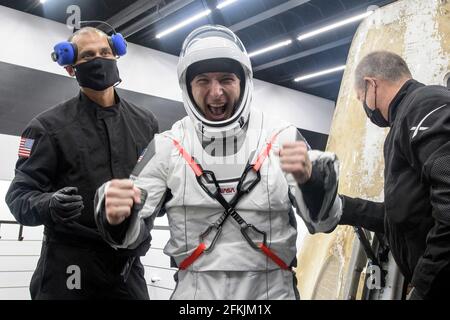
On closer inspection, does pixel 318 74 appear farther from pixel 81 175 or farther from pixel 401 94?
pixel 81 175

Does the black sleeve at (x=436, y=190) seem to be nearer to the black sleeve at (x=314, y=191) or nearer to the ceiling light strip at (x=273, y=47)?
the black sleeve at (x=314, y=191)

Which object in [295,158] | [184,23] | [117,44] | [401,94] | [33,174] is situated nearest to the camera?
[295,158]

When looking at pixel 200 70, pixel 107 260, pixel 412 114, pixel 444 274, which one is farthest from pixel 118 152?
pixel 444 274

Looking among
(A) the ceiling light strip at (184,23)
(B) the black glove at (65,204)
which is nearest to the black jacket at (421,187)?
(B) the black glove at (65,204)

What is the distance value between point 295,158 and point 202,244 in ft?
1.65

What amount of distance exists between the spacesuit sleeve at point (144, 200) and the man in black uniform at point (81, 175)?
1.77 ft

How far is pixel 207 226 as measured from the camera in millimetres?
1621

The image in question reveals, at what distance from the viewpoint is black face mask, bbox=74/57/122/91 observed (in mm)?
2389

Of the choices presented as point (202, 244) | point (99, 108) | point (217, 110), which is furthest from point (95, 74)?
point (202, 244)

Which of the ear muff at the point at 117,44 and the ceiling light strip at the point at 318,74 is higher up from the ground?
the ceiling light strip at the point at 318,74

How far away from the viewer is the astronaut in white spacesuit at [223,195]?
150cm

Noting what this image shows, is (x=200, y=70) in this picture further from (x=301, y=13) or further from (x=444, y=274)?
(x=301, y=13)

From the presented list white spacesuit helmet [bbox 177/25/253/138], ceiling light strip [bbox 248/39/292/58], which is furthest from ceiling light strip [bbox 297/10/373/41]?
white spacesuit helmet [bbox 177/25/253/138]

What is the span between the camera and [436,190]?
1770 millimetres
